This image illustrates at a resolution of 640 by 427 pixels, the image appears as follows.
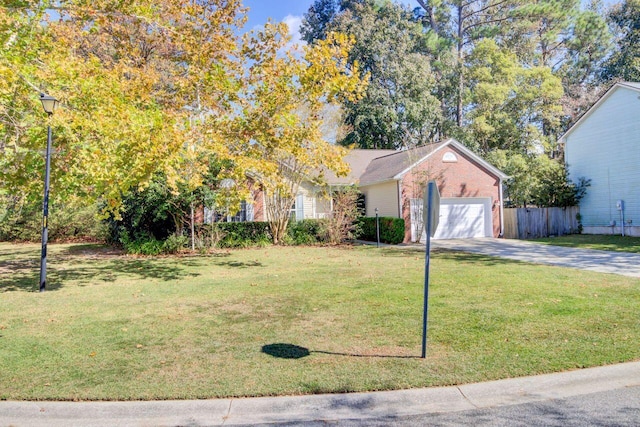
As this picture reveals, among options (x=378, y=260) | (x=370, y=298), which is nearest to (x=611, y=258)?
(x=378, y=260)

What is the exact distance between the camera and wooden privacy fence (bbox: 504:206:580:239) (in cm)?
2177

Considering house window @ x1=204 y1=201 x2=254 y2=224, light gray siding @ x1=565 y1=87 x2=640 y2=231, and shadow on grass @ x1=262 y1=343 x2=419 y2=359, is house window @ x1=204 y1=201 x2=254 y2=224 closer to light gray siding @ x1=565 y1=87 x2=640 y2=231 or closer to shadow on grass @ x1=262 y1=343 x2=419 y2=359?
shadow on grass @ x1=262 y1=343 x2=419 y2=359

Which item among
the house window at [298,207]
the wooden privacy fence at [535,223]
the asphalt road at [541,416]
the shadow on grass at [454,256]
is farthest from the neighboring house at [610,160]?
the asphalt road at [541,416]

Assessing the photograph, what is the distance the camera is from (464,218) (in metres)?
21.8

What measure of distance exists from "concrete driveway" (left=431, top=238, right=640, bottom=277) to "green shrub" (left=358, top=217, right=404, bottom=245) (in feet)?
5.52

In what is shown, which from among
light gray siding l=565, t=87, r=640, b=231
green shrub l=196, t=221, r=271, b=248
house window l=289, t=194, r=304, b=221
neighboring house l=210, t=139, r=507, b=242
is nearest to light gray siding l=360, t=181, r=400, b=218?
neighboring house l=210, t=139, r=507, b=242

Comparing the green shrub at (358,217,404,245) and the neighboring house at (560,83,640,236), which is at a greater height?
the neighboring house at (560,83,640,236)

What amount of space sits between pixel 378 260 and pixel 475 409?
9.97 meters

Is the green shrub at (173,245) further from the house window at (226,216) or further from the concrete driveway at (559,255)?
the concrete driveway at (559,255)

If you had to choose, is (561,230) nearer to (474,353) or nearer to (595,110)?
Answer: (595,110)

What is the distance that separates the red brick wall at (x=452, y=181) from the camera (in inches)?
812

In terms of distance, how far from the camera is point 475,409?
3979mm

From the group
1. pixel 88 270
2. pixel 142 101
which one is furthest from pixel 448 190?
pixel 88 270

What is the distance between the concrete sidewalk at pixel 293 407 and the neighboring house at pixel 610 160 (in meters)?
20.0
